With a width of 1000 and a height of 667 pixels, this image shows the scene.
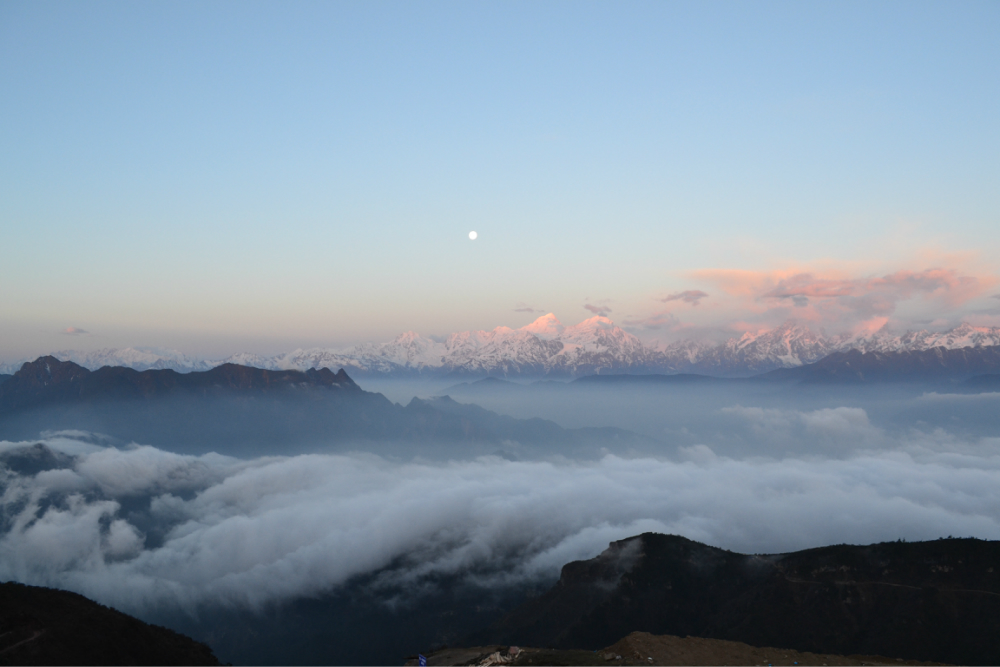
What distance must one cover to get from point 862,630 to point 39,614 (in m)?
225

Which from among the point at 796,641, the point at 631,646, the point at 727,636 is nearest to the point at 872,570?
the point at 796,641

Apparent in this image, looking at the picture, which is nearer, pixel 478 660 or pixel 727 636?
pixel 478 660

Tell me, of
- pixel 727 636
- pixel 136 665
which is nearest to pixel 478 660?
pixel 136 665

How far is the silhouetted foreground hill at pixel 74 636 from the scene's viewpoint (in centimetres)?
7588

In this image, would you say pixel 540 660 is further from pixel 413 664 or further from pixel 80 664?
pixel 80 664

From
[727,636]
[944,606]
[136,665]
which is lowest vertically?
[727,636]

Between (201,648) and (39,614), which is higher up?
(39,614)

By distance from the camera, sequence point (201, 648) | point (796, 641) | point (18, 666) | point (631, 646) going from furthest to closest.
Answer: point (796, 641)
point (631, 646)
point (201, 648)
point (18, 666)

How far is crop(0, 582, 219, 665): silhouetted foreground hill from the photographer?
2987 inches

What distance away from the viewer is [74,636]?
79812 millimetres

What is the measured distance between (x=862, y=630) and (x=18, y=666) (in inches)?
8857

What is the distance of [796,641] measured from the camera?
189125 mm

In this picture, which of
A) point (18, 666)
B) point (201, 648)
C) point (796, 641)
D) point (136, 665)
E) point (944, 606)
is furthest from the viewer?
point (796, 641)

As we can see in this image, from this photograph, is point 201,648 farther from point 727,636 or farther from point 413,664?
point 727,636
